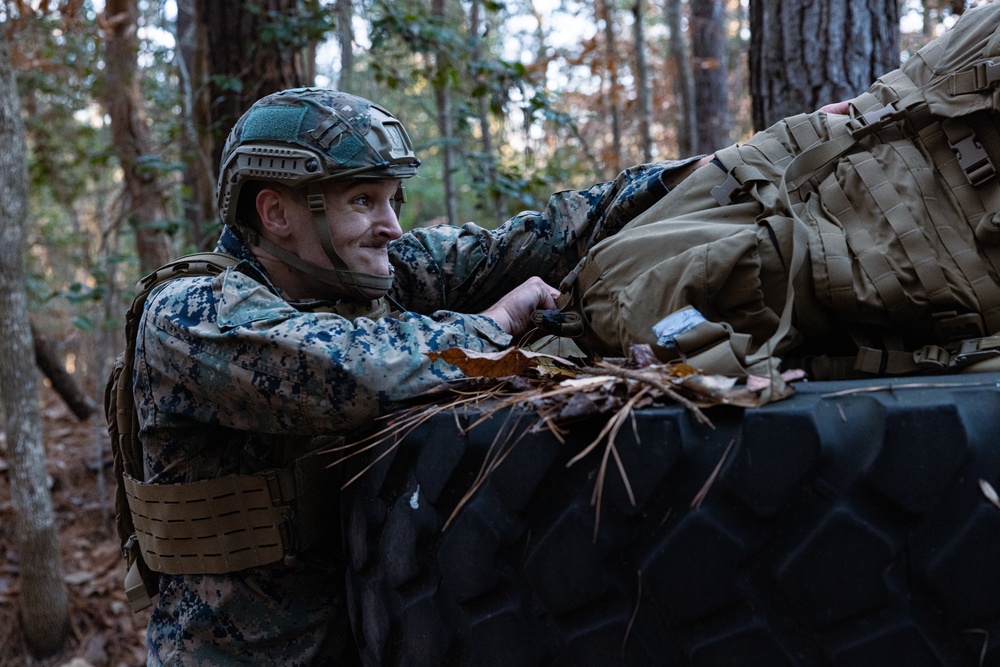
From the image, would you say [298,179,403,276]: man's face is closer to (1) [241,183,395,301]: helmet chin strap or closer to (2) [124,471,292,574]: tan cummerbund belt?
(1) [241,183,395,301]: helmet chin strap

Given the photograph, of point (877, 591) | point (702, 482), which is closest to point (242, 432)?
point (702, 482)

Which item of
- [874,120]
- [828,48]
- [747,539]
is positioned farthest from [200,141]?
[747,539]

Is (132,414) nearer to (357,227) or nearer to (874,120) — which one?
(357,227)

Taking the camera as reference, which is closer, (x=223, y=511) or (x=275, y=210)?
(x=223, y=511)

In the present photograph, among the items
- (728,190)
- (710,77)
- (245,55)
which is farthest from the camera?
(710,77)

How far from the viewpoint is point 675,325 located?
172 cm

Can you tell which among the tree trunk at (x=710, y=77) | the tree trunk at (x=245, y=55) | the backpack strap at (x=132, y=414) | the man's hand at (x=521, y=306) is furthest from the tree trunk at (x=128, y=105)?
the man's hand at (x=521, y=306)

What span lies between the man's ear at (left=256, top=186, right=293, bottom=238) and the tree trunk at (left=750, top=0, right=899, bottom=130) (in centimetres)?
225

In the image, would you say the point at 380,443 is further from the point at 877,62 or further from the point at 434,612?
the point at 877,62

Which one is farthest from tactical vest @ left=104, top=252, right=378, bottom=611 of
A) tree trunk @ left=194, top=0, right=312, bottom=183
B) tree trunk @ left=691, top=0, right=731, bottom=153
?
tree trunk @ left=691, top=0, right=731, bottom=153

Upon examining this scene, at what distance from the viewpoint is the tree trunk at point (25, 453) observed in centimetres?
536

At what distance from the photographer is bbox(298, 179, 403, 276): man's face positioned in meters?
2.25

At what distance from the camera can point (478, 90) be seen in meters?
5.52

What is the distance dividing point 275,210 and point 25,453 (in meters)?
4.24
